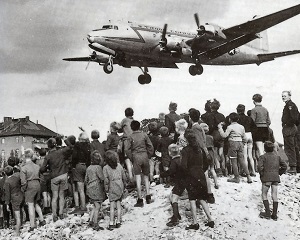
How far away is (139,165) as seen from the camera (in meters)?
9.38

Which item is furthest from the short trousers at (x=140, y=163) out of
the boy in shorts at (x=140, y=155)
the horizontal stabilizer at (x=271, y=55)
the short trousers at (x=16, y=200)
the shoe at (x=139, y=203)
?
the horizontal stabilizer at (x=271, y=55)

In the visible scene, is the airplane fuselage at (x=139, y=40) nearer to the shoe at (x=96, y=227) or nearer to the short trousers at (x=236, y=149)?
the short trousers at (x=236, y=149)

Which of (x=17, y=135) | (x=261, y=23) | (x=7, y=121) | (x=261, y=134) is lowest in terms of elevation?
(x=261, y=134)

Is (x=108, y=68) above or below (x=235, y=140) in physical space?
above

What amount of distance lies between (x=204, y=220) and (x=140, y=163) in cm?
205

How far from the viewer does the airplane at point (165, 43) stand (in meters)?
20.6

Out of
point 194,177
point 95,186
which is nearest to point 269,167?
point 194,177

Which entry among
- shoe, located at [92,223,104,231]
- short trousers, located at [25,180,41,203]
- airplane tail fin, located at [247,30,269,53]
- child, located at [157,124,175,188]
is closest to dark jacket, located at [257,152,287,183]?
child, located at [157,124,175,188]

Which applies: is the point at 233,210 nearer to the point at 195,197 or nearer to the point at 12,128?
the point at 195,197

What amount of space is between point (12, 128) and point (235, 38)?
55939 mm

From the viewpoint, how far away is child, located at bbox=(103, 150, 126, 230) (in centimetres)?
876

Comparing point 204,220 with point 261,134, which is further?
point 261,134

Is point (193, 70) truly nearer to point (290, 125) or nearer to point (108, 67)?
point (108, 67)

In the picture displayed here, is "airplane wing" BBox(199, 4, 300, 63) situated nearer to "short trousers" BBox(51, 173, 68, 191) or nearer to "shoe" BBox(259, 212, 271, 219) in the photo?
"shoe" BBox(259, 212, 271, 219)
